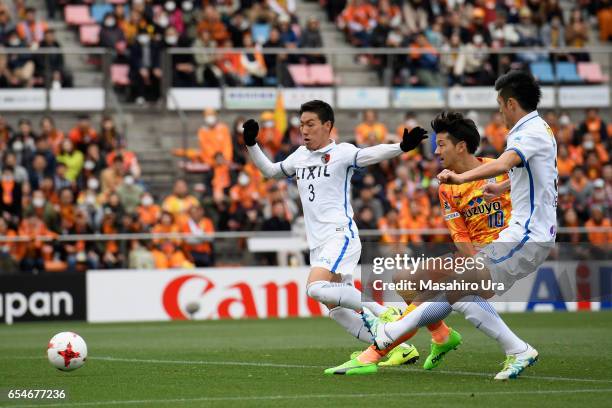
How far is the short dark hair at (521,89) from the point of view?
389 inches

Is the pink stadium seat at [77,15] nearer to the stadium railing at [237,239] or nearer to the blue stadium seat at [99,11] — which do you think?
the blue stadium seat at [99,11]

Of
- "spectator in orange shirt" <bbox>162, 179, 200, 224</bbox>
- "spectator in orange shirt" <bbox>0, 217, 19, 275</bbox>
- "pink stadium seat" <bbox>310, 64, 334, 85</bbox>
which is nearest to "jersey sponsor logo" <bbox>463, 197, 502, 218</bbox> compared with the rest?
"spectator in orange shirt" <bbox>0, 217, 19, 275</bbox>

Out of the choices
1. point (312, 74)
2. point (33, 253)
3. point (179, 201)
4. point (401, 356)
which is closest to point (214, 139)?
point (179, 201)

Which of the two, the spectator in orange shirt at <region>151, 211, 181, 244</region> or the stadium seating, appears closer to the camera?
the spectator in orange shirt at <region>151, 211, 181, 244</region>

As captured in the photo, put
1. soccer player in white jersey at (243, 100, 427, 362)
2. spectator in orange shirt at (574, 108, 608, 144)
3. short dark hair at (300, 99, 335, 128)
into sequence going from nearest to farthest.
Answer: soccer player in white jersey at (243, 100, 427, 362)
short dark hair at (300, 99, 335, 128)
spectator in orange shirt at (574, 108, 608, 144)

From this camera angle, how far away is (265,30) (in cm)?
2928

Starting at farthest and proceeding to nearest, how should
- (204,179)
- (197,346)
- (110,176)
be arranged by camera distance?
(204,179) < (110,176) < (197,346)

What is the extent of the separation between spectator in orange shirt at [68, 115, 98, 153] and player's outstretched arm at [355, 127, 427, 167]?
1450cm

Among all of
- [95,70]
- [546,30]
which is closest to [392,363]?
[95,70]

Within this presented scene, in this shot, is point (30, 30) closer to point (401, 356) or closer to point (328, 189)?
point (328, 189)

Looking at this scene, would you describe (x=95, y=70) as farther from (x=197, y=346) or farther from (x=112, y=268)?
(x=197, y=346)

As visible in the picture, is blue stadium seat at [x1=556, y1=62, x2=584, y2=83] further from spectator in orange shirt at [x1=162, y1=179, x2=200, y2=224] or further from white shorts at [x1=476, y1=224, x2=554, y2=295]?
white shorts at [x1=476, y1=224, x2=554, y2=295]

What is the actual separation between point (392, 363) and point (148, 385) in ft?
8.21

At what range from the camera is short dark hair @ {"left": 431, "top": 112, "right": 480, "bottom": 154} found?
10.8 metres
